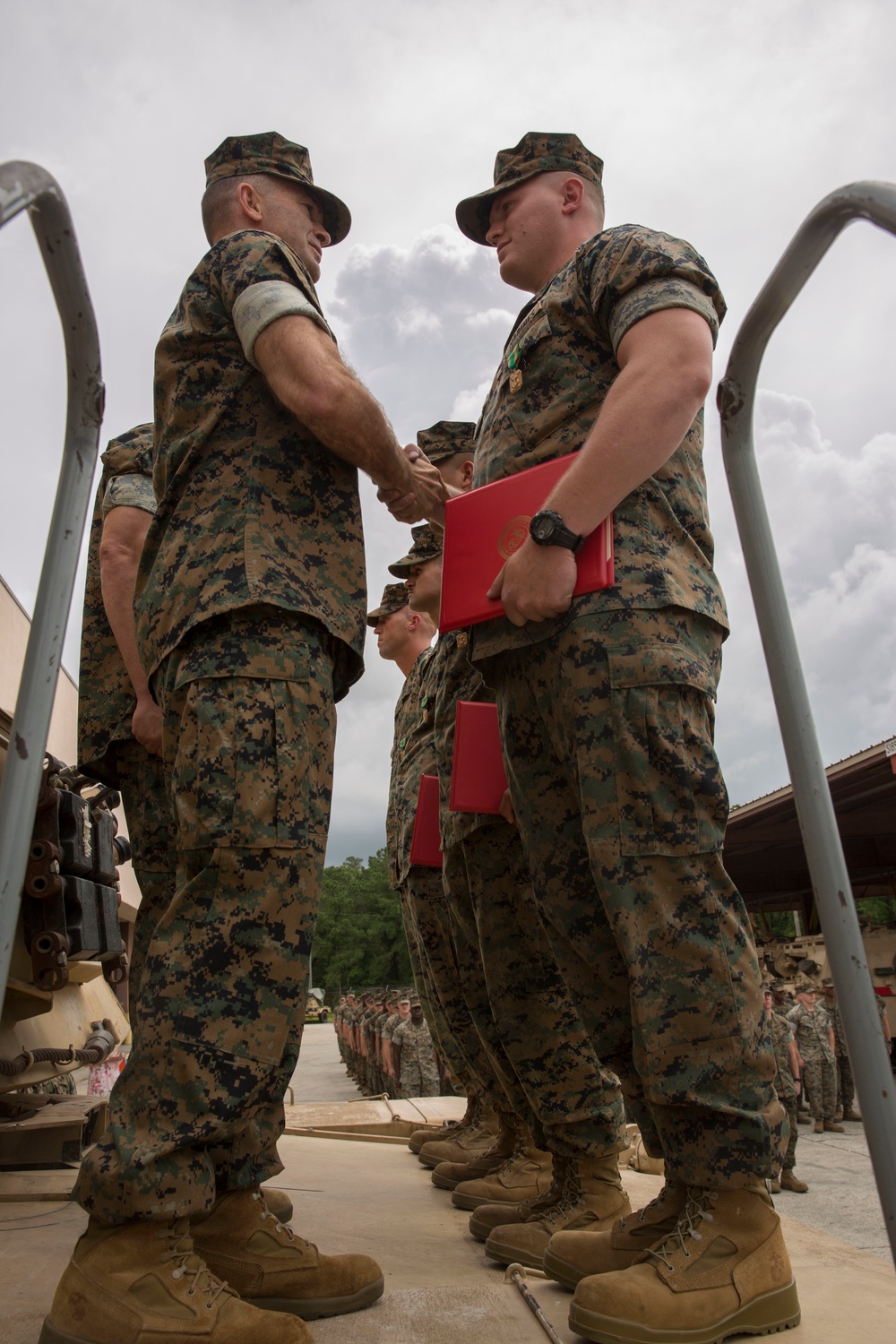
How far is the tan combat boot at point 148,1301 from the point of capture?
4.89 ft

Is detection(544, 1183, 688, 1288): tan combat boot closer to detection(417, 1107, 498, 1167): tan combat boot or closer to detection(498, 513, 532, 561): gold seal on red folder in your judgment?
detection(498, 513, 532, 561): gold seal on red folder

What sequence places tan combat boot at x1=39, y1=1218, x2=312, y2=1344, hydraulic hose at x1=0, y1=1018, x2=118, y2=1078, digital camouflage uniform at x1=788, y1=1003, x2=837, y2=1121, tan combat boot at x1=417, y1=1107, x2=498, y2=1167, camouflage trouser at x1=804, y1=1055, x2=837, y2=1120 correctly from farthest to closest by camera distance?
camouflage trouser at x1=804, y1=1055, x2=837, y2=1120 < digital camouflage uniform at x1=788, y1=1003, x2=837, y2=1121 < tan combat boot at x1=417, y1=1107, x2=498, y2=1167 < hydraulic hose at x1=0, y1=1018, x2=118, y2=1078 < tan combat boot at x1=39, y1=1218, x2=312, y2=1344

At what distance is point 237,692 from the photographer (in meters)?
1.82

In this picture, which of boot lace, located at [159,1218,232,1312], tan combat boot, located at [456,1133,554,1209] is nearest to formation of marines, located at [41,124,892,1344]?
boot lace, located at [159,1218,232,1312]

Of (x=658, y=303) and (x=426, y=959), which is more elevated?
(x=658, y=303)

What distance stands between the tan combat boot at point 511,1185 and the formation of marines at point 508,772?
44 centimetres

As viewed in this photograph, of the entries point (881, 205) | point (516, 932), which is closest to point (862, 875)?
point (516, 932)

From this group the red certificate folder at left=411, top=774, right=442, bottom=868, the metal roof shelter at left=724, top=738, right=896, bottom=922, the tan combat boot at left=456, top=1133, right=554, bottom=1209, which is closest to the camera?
the tan combat boot at left=456, top=1133, right=554, bottom=1209

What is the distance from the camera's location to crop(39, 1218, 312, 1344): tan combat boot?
4.89 feet

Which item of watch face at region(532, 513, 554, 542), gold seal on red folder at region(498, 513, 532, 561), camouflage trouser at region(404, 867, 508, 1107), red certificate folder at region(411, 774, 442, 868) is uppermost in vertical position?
gold seal on red folder at region(498, 513, 532, 561)

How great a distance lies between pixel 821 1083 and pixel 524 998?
1263 cm

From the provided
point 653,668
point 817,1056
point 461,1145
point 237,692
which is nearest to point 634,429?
point 653,668

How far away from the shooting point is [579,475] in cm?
191

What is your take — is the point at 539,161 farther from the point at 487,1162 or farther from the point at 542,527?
the point at 487,1162
